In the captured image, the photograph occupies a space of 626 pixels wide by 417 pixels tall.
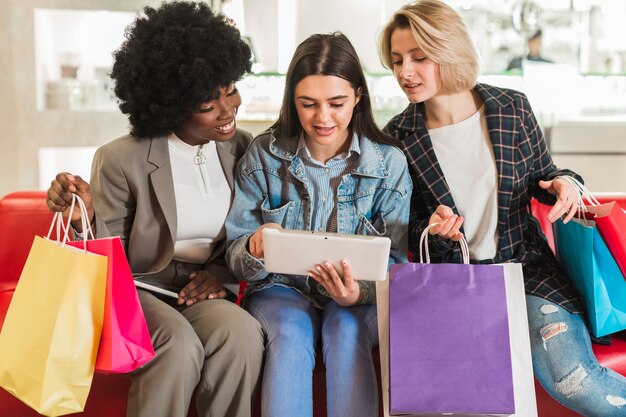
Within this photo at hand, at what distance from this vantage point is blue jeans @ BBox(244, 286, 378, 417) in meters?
1.78

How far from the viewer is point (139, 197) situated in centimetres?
207

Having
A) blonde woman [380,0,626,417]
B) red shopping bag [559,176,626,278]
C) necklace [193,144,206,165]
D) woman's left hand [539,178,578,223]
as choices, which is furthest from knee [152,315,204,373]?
red shopping bag [559,176,626,278]

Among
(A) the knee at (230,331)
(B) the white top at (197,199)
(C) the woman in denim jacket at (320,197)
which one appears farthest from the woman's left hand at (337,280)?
(B) the white top at (197,199)

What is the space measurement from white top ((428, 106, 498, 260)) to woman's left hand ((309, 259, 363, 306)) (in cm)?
48

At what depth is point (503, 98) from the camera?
2.19 metres

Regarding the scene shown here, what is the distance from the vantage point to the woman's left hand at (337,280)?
178 centimetres

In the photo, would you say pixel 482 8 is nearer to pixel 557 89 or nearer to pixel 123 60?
pixel 557 89

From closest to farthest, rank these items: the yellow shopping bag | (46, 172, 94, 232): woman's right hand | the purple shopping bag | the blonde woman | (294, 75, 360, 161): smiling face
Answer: the yellow shopping bag < the purple shopping bag < (46, 172, 94, 232): woman's right hand < (294, 75, 360, 161): smiling face < the blonde woman

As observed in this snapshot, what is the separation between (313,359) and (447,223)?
50 cm

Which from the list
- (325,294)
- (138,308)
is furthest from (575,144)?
(138,308)

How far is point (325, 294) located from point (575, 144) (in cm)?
303

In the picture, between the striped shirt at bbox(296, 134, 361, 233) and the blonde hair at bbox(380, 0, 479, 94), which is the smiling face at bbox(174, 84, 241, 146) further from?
the blonde hair at bbox(380, 0, 479, 94)

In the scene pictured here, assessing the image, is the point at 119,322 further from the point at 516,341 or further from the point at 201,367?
the point at 516,341

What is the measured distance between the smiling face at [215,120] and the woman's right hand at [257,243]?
1.10 ft
